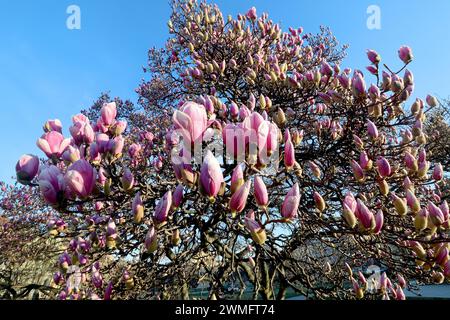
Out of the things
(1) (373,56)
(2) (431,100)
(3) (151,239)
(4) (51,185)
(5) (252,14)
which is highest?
(5) (252,14)

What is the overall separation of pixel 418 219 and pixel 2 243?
8.35 m

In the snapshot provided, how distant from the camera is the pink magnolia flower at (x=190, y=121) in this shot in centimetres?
122

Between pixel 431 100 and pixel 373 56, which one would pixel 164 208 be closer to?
pixel 373 56

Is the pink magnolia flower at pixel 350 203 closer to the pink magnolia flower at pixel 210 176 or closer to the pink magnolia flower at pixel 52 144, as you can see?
the pink magnolia flower at pixel 210 176

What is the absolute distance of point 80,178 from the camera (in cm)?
128

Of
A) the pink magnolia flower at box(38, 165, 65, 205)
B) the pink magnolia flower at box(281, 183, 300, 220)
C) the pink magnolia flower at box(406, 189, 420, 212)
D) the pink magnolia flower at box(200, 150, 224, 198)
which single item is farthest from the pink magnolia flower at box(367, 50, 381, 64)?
the pink magnolia flower at box(38, 165, 65, 205)

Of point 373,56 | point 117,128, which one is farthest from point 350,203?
point 373,56

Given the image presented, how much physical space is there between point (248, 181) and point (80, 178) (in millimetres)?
725

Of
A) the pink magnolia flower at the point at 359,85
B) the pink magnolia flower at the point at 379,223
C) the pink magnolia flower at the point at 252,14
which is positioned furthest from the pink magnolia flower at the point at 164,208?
the pink magnolia flower at the point at 252,14

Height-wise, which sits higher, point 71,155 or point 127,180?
point 71,155

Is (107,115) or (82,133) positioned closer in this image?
(82,133)
